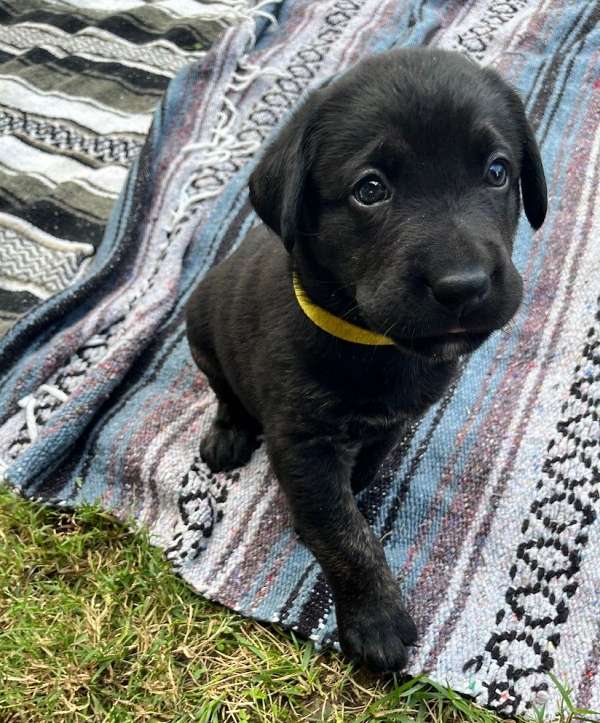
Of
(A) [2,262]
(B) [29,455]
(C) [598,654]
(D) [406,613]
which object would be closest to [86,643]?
(B) [29,455]

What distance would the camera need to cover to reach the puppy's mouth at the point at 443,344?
1893 mm

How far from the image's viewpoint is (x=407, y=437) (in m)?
2.86

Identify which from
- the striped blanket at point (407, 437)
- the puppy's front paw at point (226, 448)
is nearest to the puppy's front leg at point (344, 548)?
the striped blanket at point (407, 437)

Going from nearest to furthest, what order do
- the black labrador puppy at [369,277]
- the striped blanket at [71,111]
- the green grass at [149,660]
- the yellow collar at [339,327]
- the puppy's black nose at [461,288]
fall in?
1. the puppy's black nose at [461,288]
2. the black labrador puppy at [369,277]
3. the yellow collar at [339,327]
4. the green grass at [149,660]
5. the striped blanket at [71,111]

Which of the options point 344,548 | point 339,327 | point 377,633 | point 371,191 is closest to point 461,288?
point 371,191

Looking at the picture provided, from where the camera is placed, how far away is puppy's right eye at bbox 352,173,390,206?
1.91 m

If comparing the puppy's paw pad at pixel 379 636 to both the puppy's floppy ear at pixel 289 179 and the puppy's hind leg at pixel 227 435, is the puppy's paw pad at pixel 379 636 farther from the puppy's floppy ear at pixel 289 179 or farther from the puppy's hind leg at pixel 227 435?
the puppy's floppy ear at pixel 289 179

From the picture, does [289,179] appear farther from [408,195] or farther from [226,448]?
[226,448]

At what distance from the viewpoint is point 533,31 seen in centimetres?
439

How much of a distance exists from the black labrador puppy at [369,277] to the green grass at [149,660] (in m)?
0.15

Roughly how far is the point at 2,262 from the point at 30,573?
1624 mm

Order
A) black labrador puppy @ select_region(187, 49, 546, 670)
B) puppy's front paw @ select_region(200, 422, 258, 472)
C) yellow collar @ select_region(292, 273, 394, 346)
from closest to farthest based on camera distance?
black labrador puppy @ select_region(187, 49, 546, 670) → yellow collar @ select_region(292, 273, 394, 346) → puppy's front paw @ select_region(200, 422, 258, 472)

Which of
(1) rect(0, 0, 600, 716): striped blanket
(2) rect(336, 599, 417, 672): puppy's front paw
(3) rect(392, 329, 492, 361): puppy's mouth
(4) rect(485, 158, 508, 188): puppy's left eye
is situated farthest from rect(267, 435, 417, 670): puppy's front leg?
(4) rect(485, 158, 508, 188): puppy's left eye

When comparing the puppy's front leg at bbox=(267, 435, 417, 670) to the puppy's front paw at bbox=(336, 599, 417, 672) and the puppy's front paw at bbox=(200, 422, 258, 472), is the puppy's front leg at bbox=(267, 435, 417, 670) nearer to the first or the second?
the puppy's front paw at bbox=(336, 599, 417, 672)
